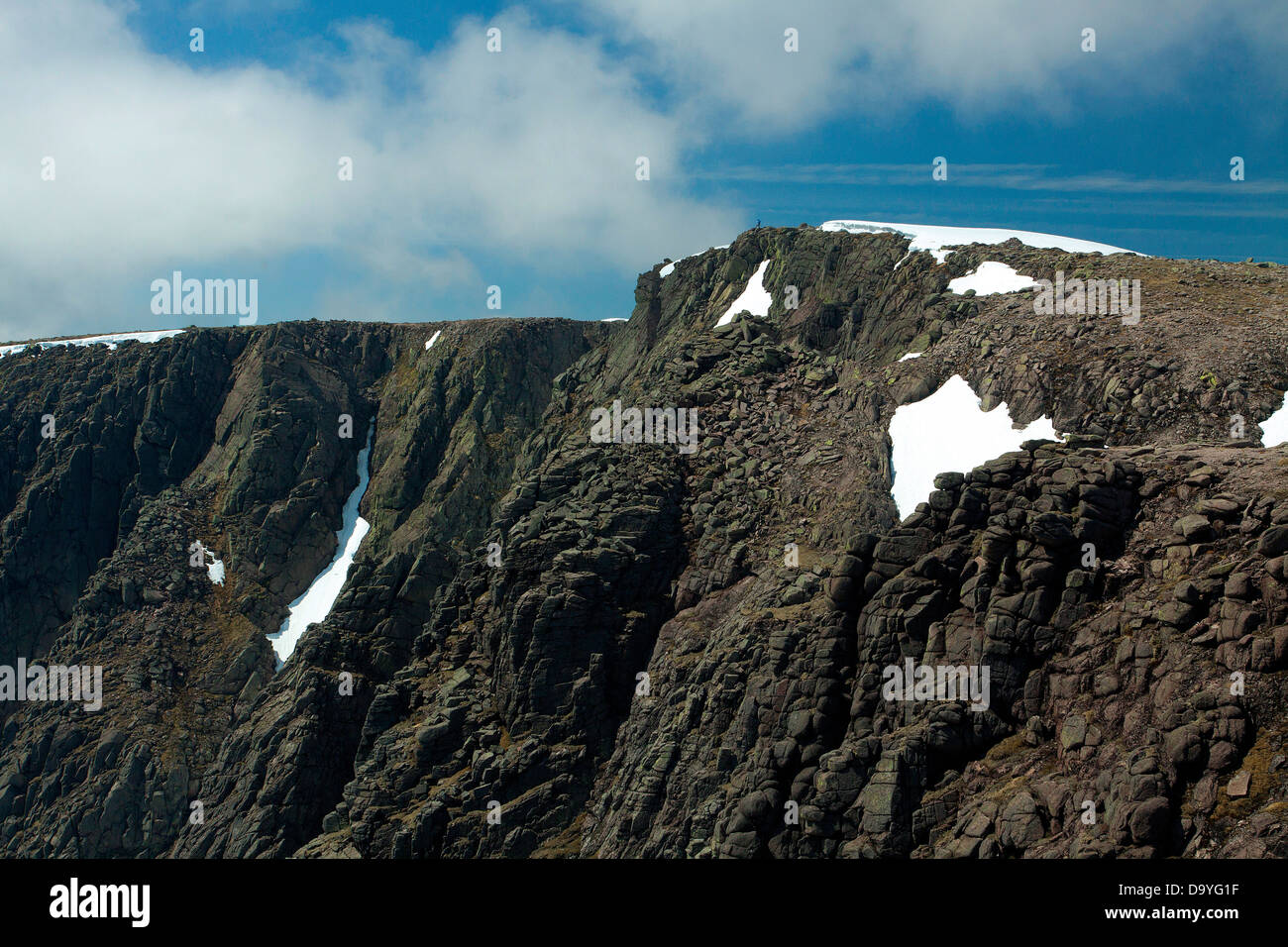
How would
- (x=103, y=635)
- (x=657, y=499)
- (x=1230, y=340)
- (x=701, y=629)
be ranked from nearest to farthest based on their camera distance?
(x=1230, y=340) → (x=701, y=629) → (x=657, y=499) → (x=103, y=635)

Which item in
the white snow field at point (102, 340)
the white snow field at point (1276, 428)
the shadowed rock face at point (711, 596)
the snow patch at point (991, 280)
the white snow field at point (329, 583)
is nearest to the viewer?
the shadowed rock face at point (711, 596)

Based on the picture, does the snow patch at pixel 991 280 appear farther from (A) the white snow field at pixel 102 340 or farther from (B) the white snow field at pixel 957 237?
(A) the white snow field at pixel 102 340

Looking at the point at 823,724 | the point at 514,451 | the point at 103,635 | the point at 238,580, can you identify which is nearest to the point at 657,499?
the point at 823,724

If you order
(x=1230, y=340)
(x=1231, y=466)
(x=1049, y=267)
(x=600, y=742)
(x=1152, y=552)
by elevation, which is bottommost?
(x=600, y=742)

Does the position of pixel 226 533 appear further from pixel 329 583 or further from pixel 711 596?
pixel 711 596

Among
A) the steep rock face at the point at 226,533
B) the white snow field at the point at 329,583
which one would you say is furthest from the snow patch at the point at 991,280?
the white snow field at the point at 329,583

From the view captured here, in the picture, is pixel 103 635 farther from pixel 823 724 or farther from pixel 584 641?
pixel 823 724
